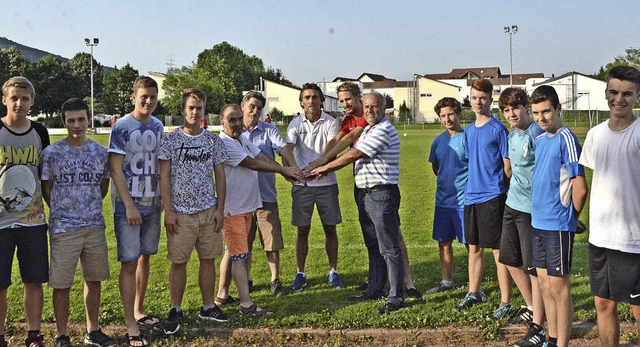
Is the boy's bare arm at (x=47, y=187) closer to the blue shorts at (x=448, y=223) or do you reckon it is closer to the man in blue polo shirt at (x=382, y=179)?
the man in blue polo shirt at (x=382, y=179)

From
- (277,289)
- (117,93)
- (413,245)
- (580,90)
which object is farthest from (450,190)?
(117,93)

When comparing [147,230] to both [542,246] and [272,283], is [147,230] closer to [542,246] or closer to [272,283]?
[272,283]

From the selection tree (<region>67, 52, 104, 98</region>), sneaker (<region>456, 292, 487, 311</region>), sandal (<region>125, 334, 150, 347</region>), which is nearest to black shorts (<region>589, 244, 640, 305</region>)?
sneaker (<region>456, 292, 487, 311</region>)

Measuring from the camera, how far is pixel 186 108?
503cm

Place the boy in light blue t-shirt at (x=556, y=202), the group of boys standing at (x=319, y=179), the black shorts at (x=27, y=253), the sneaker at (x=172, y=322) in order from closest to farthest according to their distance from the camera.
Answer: the group of boys standing at (x=319, y=179), the boy in light blue t-shirt at (x=556, y=202), the black shorts at (x=27, y=253), the sneaker at (x=172, y=322)

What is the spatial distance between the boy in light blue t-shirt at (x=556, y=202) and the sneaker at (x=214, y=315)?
104 inches

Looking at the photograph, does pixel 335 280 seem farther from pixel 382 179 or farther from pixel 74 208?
pixel 74 208

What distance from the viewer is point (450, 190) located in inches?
236

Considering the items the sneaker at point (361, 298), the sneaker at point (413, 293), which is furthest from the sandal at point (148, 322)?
the sneaker at point (413, 293)

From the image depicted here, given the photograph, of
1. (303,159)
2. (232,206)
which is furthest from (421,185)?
(232,206)

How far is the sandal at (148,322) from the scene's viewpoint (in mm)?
5090

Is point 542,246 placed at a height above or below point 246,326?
above

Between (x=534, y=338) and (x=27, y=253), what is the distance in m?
3.96

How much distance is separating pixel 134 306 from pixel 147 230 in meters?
0.73
